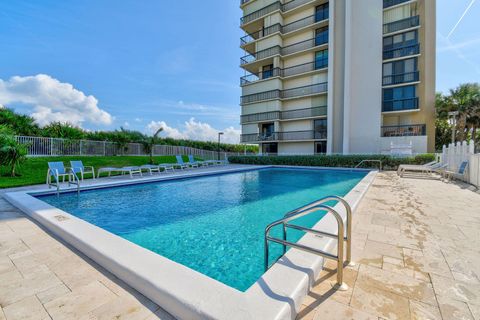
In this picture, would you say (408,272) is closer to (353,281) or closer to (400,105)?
(353,281)

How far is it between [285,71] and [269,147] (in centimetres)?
895

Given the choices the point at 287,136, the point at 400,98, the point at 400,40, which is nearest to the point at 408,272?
the point at 287,136

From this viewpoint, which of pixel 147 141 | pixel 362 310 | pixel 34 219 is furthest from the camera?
pixel 147 141

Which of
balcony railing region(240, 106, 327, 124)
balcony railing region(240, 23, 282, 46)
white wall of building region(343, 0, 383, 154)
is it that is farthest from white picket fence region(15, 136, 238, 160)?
white wall of building region(343, 0, 383, 154)

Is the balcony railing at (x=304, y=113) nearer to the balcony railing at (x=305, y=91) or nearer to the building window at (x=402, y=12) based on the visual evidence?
the balcony railing at (x=305, y=91)

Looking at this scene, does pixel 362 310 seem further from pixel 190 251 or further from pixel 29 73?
pixel 29 73

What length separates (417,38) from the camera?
18859 millimetres

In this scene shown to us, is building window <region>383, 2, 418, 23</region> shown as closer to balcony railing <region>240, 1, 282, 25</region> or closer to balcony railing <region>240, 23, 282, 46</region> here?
balcony railing <region>240, 23, 282, 46</region>

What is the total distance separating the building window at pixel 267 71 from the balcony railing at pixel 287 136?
7.11 m

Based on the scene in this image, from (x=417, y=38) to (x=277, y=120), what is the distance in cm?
1422

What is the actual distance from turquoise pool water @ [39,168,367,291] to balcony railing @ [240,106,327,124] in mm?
15425

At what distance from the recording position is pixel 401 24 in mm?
19109

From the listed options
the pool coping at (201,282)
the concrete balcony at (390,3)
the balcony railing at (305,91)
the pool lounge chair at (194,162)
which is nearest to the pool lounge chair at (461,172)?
the pool coping at (201,282)

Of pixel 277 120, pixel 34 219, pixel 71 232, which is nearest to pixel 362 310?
pixel 71 232
